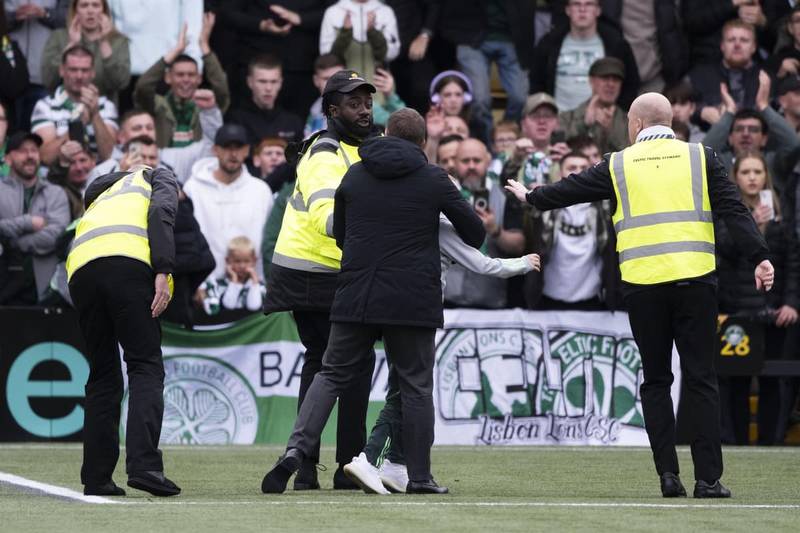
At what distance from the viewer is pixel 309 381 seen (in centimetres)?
1002

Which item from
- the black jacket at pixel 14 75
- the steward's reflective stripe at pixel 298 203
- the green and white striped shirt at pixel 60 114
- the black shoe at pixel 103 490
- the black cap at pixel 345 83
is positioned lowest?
the black shoe at pixel 103 490

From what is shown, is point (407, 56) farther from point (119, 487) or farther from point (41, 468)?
point (119, 487)

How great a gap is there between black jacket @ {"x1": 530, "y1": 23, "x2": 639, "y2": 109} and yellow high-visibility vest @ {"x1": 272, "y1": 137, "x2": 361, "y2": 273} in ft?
26.4

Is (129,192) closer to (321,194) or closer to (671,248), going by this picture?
(321,194)

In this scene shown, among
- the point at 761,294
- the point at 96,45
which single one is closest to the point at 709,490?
the point at 761,294

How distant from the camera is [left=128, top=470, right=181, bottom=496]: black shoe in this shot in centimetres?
913

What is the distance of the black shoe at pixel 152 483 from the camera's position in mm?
9133

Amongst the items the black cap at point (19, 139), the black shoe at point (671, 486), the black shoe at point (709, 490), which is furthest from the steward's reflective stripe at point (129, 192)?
the black cap at point (19, 139)

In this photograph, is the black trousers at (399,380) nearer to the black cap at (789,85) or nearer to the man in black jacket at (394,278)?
the man in black jacket at (394,278)

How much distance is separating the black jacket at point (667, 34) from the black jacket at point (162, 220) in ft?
30.8

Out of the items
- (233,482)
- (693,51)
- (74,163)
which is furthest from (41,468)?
(693,51)

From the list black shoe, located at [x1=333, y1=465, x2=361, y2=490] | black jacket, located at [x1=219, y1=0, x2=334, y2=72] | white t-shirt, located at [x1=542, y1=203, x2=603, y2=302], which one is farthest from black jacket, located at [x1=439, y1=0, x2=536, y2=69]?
black shoe, located at [x1=333, y1=465, x2=361, y2=490]

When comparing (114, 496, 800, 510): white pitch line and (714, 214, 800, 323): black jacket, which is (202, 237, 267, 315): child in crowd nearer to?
(714, 214, 800, 323): black jacket

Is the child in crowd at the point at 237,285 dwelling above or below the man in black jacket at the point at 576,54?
below
